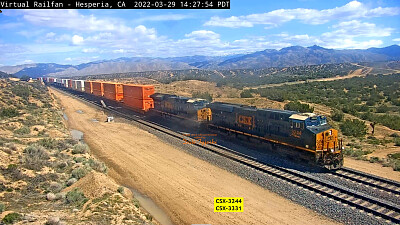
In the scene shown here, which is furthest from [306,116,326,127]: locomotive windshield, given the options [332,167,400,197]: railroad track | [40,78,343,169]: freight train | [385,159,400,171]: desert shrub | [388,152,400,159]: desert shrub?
[388,152,400,159]: desert shrub

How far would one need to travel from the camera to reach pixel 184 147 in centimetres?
2362

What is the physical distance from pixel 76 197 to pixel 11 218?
306cm

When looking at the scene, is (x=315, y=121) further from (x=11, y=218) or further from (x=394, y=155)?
(x=11, y=218)

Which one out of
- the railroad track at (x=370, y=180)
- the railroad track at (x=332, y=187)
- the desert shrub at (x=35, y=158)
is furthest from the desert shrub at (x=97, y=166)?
the railroad track at (x=370, y=180)

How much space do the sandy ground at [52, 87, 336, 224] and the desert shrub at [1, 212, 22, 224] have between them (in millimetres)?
5980

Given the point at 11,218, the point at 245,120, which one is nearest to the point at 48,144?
the point at 11,218

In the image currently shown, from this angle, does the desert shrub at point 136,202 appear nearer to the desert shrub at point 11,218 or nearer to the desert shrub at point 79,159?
the desert shrub at point 11,218

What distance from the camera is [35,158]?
17.2 metres

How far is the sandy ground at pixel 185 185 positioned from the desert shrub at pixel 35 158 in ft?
13.2

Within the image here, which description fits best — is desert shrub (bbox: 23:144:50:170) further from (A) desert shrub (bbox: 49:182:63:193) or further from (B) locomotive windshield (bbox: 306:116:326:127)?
(B) locomotive windshield (bbox: 306:116:326:127)

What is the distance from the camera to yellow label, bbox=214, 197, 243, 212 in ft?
44.1

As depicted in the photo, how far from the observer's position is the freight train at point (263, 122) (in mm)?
17188

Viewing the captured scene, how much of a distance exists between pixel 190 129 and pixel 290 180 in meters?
16.4

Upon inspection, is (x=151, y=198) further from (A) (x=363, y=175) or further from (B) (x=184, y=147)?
(A) (x=363, y=175)
